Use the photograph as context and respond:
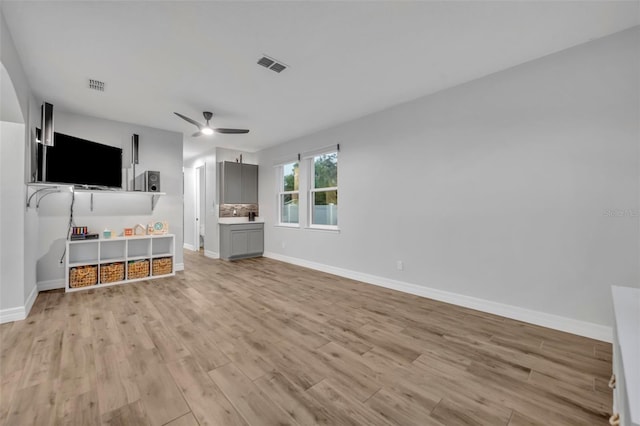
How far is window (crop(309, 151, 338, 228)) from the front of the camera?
4863 mm

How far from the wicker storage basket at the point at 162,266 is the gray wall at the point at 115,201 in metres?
0.38

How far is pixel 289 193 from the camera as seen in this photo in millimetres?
5863

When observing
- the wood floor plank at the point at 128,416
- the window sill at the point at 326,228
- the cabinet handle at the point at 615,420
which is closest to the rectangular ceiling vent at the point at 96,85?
the wood floor plank at the point at 128,416

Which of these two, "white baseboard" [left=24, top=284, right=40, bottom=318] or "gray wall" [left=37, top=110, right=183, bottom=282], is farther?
"gray wall" [left=37, top=110, right=183, bottom=282]

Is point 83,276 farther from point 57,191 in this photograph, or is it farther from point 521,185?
point 521,185

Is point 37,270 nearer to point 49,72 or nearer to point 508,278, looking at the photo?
point 49,72

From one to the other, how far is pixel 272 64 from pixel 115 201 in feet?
12.0

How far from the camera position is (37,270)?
3.73 metres

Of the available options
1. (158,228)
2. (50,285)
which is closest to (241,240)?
(158,228)

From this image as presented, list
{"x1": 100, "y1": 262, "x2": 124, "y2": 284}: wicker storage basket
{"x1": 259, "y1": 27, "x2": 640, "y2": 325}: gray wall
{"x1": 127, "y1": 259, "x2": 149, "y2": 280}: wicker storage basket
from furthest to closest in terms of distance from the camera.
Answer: {"x1": 127, "y1": 259, "x2": 149, "y2": 280}: wicker storage basket → {"x1": 100, "y1": 262, "x2": 124, "y2": 284}: wicker storage basket → {"x1": 259, "y1": 27, "x2": 640, "y2": 325}: gray wall

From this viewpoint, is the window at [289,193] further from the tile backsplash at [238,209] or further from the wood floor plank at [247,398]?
the wood floor plank at [247,398]

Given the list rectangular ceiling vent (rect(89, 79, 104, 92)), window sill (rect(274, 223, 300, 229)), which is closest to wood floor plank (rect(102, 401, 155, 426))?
rectangular ceiling vent (rect(89, 79, 104, 92))

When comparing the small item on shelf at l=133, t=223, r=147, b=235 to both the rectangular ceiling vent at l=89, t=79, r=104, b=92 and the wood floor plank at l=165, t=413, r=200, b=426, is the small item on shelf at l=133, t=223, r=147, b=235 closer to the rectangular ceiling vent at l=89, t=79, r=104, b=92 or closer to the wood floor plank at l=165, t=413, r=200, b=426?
the rectangular ceiling vent at l=89, t=79, r=104, b=92

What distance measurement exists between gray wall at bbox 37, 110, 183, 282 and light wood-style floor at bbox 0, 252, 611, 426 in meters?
1.14
